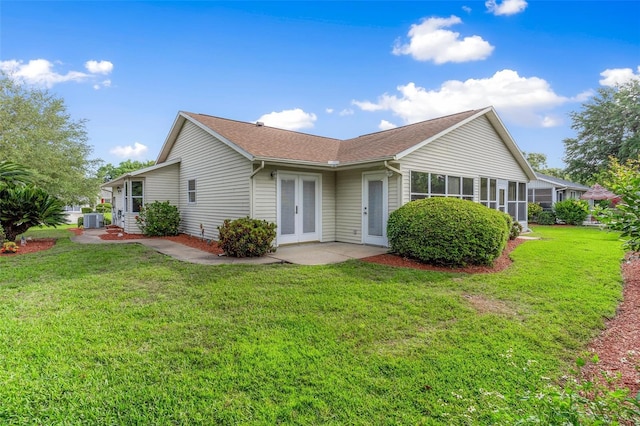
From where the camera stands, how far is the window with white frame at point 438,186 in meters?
9.91

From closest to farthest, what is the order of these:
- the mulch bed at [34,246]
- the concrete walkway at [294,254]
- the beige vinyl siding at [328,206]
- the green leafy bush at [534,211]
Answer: the concrete walkway at [294,254], the mulch bed at [34,246], the beige vinyl siding at [328,206], the green leafy bush at [534,211]

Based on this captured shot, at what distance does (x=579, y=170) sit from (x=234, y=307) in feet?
116

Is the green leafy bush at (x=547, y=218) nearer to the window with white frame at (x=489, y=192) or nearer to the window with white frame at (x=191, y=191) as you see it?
the window with white frame at (x=489, y=192)

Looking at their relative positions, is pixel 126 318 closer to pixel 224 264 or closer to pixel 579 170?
pixel 224 264

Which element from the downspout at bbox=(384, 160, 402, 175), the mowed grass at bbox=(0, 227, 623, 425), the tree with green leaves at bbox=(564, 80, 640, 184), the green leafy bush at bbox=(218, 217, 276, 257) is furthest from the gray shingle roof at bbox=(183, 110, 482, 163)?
the tree with green leaves at bbox=(564, 80, 640, 184)

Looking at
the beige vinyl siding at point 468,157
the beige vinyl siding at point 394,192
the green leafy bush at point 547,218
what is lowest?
the green leafy bush at point 547,218

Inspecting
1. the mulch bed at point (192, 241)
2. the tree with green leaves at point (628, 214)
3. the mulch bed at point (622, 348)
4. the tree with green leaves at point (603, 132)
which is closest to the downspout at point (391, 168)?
the mulch bed at point (192, 241)

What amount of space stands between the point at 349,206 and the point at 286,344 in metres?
7.55

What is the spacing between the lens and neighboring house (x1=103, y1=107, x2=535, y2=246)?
9.52 metres

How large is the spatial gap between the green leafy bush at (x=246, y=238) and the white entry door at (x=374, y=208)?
3.29 metres

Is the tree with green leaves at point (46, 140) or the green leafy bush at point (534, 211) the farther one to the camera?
the green leafy bush at point (534, 211)

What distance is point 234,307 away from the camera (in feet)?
15.2

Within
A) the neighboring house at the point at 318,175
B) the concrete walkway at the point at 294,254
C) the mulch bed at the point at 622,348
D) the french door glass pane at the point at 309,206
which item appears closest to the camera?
A: the mulch bed at the point at 622,348

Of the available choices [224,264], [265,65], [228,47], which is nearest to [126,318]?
[224,264]
